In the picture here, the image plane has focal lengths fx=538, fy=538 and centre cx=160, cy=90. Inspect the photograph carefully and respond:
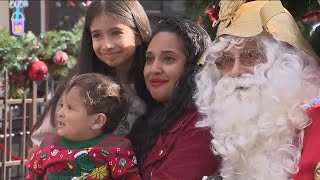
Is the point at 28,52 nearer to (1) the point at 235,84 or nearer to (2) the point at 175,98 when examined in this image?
(2) the point at 175,98

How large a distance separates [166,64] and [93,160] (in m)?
0.44

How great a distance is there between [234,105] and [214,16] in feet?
2.91

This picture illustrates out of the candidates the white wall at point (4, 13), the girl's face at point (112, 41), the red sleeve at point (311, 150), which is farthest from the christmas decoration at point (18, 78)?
the red sleeve at point (311, 150)

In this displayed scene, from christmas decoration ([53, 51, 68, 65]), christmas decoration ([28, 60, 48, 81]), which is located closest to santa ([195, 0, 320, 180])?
christmas decoration ([28, 60, 48, 81])

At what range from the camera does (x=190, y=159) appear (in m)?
1.74

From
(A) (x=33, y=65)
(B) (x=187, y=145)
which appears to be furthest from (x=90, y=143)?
(A) (x=33, y=65)

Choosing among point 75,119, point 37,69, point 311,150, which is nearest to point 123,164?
point 75,119

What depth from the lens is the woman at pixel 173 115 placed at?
69.1 inches

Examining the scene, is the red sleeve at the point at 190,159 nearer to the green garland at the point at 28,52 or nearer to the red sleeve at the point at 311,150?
the red sleeve at the point at 311,150

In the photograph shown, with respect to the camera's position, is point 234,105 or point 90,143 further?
point 90,143

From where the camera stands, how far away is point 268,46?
175cm

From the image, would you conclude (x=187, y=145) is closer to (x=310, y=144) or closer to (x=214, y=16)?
(x=310, y=144)

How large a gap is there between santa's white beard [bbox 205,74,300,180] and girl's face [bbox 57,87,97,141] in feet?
1.57

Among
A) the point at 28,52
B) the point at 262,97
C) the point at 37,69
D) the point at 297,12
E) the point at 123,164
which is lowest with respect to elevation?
the point at 37,69
